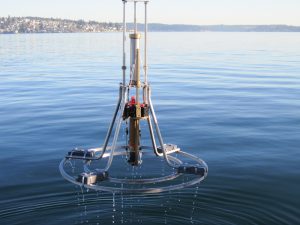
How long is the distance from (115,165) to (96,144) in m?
3.69

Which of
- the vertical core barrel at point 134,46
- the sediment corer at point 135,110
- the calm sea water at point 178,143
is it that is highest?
the vertical core barrel at point 134,46

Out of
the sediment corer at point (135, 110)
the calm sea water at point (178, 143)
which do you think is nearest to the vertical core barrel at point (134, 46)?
the sediment corer at point (135, 110)

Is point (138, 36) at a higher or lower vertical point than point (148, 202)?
higher

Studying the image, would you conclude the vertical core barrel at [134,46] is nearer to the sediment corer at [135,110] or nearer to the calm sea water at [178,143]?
the sediment corer at [135,110]

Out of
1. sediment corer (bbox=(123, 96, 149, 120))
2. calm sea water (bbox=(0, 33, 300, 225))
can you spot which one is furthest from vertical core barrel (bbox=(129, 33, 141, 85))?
calm sea water (bbox=(0, 33, 300, 225))

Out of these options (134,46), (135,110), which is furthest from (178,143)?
(134,46)

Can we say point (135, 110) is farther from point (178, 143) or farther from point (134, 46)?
point (178, 143)

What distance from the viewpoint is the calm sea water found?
17.6 metres

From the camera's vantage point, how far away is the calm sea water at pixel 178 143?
17562 millimetres

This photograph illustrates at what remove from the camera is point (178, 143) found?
1021 inches

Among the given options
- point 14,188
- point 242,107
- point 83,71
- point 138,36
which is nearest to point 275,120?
point 242,107

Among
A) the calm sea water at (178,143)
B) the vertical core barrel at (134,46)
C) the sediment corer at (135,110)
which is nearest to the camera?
the vertical core barrel at (134,46)

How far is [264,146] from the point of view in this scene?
991 inches

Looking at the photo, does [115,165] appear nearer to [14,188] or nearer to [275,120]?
[14,188]
